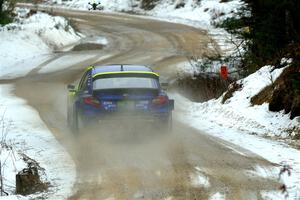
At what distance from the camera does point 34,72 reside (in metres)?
25.9

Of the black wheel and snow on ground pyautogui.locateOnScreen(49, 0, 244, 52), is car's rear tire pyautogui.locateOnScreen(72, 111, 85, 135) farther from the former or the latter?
snow on ground pyautogui.locateOnScreen(49, 0, 244, 52)

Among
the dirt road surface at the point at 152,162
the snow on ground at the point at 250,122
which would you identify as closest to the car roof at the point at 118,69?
the dirt road surface at the point at 152,162

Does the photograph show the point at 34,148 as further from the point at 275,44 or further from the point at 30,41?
the point at 30,41

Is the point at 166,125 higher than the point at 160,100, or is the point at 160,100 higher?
the point at 160,100

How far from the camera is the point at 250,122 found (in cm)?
1390

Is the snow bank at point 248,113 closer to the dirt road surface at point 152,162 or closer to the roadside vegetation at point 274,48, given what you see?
the roadside vegetation at point 274,48

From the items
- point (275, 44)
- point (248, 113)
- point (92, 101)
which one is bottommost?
point (248, 113)

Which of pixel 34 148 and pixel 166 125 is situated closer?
pixel 34 148


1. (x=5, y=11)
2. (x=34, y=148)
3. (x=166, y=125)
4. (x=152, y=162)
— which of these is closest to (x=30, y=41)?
(x=5, y=11)

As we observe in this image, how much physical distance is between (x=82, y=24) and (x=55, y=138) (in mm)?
31541

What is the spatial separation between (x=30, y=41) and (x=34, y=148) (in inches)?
833

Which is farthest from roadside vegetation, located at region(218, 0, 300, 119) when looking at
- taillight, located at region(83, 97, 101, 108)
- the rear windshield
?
taillight, located at region(83, 97, 101, 108)

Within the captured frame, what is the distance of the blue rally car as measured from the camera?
11.6 meters

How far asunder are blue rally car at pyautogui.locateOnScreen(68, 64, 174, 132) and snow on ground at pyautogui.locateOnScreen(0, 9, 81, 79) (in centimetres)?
1383
